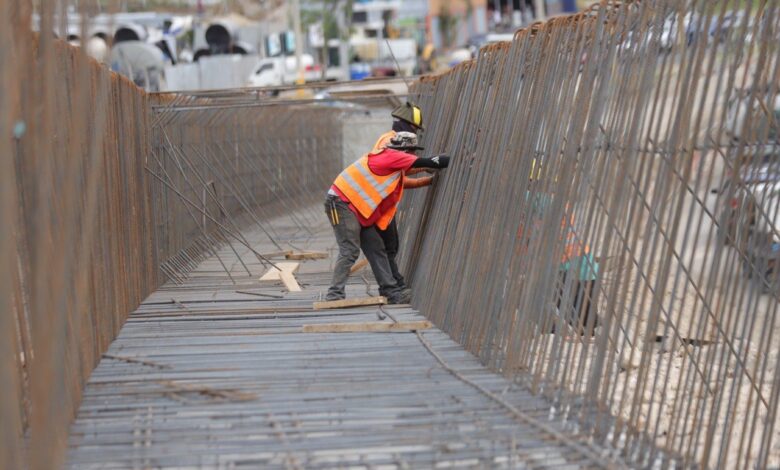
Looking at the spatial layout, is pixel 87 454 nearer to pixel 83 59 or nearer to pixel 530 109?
pixel 83 59

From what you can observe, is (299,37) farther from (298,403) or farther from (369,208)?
(298,403)

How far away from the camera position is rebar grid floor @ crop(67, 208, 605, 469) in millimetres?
6027

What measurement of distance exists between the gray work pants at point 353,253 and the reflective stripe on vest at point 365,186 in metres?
0.12

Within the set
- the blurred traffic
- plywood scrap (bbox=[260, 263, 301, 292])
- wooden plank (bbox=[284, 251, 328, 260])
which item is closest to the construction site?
plywood scrap (bbox=[260, 263, 301, 292])

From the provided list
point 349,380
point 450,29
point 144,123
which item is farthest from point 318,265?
point 450,29

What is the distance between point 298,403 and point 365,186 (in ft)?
14.9

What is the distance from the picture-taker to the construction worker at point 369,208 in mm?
11406

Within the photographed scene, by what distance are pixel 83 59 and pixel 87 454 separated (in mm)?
2409

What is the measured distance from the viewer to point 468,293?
9.14m

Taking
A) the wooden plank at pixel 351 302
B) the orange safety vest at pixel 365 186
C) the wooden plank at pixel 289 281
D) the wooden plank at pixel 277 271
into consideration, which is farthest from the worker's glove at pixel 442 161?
the wooden plank at pixel 277 271

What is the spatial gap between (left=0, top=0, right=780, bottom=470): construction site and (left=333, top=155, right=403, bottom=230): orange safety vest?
151mm

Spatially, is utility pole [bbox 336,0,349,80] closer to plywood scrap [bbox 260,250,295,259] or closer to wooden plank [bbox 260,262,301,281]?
plywood scrap [bbox 260,250,295,259]

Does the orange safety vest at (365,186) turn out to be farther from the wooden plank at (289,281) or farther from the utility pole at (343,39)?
the utility pole at (343,39)

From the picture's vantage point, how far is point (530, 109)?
8281mm
